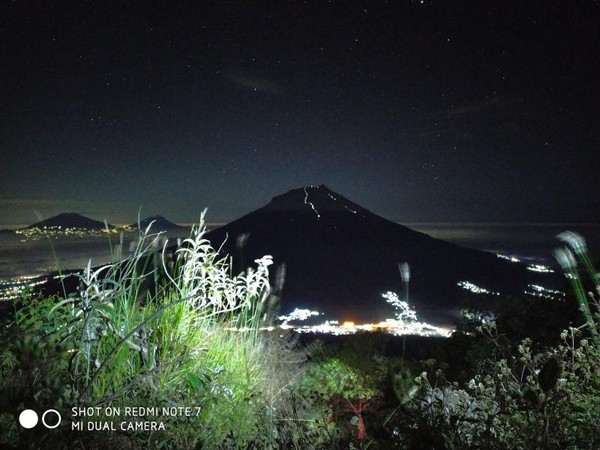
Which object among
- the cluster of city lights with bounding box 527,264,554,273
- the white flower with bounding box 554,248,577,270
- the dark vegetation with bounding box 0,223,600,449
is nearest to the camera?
the dark vegetation with bounding box 0,223,600,449

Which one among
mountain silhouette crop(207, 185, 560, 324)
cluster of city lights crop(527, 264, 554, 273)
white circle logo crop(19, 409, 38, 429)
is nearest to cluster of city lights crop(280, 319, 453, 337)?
mountain silhouette crop(207, 185, 560, 324)

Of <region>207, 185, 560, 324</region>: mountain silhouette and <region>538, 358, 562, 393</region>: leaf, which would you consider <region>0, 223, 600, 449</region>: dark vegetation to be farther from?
<region>207, 185, 560, 324</region>: mountain silhouette

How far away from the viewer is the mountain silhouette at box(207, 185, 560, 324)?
25656mm

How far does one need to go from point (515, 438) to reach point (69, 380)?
2219mm

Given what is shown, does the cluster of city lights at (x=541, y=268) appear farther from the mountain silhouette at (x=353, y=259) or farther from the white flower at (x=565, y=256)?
the white flower at (x=565, y=256)

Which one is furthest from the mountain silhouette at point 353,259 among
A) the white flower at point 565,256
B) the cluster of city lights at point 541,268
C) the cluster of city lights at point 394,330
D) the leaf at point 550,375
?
the leaf at point 550,375

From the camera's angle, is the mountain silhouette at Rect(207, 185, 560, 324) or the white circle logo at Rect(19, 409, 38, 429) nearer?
the white circle logo at Rect(19, 409, 38, 429)

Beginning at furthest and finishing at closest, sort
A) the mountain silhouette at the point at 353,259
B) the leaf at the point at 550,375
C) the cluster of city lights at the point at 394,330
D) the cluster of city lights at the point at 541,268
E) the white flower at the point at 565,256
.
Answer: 1. the mountain silhouette at the point at 353,259
2. the cluster of city lights at the point at 541,268
3. the cluster of city lights at the point at 394,330
4. the white flower at the point at 565,256
5. the leaf at the point at 550,375

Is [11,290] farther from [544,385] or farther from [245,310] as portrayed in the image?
[544,385]

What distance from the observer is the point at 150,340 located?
3.39 metres

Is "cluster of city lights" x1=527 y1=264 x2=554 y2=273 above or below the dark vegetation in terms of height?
above

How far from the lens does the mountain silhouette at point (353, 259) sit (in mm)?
25656

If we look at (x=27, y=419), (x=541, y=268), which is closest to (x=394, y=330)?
(x=27, y=419)

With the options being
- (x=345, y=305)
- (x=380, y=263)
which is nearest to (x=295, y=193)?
(x=380, y=263)
